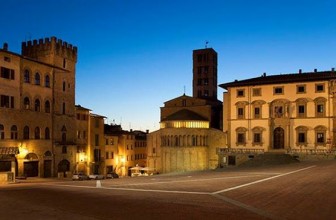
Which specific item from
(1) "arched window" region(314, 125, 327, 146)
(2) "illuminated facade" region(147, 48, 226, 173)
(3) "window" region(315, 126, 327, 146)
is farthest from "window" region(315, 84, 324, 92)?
(2) "illuminated facade" region(147, 48, 226, 173)

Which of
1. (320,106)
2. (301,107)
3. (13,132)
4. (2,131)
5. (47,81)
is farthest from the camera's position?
(301,107)

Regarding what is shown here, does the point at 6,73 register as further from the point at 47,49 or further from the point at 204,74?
the point at 204,74

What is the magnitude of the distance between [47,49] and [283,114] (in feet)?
127

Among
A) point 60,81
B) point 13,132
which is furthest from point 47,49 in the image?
point 13,132

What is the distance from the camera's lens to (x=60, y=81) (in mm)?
61188

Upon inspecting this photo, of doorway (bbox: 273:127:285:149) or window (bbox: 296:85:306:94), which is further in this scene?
doorway (bbox: 273:127:285:149)

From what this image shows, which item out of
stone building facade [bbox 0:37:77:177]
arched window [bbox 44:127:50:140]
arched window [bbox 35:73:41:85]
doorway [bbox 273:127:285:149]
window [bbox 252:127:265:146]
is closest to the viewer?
stone building facade [bbox 0:37:77:177]

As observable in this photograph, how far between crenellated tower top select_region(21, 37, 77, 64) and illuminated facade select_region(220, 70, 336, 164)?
89.9 feet

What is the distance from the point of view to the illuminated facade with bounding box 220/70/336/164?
58531 millimetres

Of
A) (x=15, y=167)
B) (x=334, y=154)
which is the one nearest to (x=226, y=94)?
(x=334, y=154)

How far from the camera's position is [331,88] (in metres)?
58.0

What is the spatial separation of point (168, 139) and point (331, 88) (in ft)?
109

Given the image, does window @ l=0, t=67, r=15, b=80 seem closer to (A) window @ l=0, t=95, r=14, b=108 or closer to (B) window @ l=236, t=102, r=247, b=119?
(A) window @ l=0, t=95, r=14, b=108

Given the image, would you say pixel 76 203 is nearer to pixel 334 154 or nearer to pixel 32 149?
pixel 32 149
